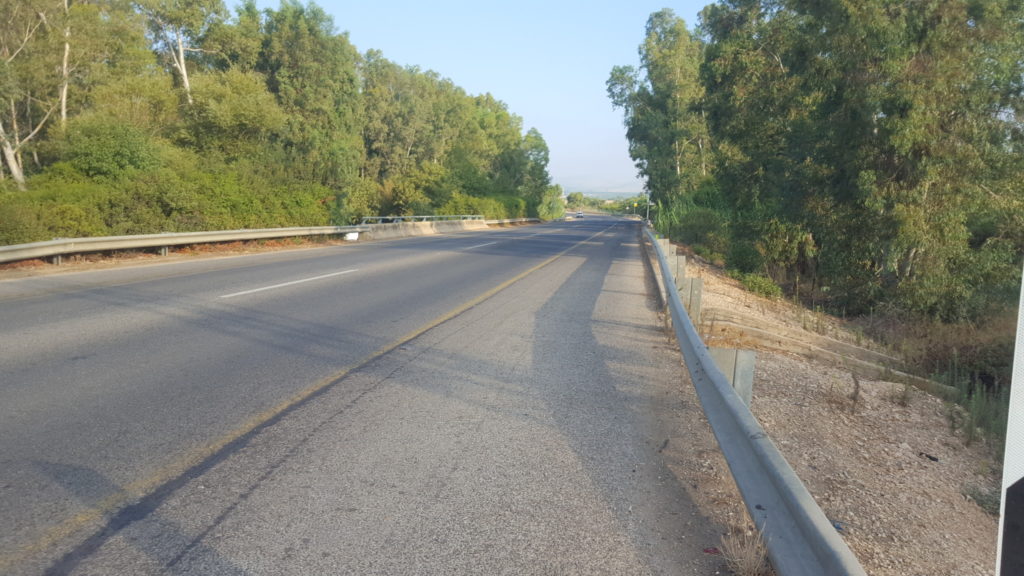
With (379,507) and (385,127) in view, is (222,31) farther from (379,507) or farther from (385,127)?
(379,507)

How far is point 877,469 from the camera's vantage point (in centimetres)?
475

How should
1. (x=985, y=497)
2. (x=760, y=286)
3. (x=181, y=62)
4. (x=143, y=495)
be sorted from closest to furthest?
(x=143, y=495) < (x=985, y=497) < (x=760, y=286) < (x=181, y=62)

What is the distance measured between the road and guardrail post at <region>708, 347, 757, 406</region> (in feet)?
2.33

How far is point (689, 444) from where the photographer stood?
4.65 meters

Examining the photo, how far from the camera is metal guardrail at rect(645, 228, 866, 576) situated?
2174mm

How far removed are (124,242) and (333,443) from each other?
14.1m

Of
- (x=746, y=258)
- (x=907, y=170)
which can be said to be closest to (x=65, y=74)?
(x=746, y=258)

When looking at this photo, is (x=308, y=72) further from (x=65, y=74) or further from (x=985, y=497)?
(x=985, y=497)

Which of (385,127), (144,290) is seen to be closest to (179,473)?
(144,290)

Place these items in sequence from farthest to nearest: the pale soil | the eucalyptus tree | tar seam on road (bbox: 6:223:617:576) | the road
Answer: the eucalyptus tree < the pale soil < the road < tar seam on road (bbox: 6:223:617:576)

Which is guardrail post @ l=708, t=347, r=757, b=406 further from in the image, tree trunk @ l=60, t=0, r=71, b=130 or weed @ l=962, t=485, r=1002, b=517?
tree trunk @ l=60, t=0, r=71, b=130

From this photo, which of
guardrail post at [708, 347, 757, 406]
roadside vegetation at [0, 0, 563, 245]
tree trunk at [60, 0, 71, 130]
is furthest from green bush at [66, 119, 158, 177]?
guardrail post at [708, 347, 757, 406]

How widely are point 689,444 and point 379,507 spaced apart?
7.59 ft

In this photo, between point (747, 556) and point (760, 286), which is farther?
point (760, 286)
